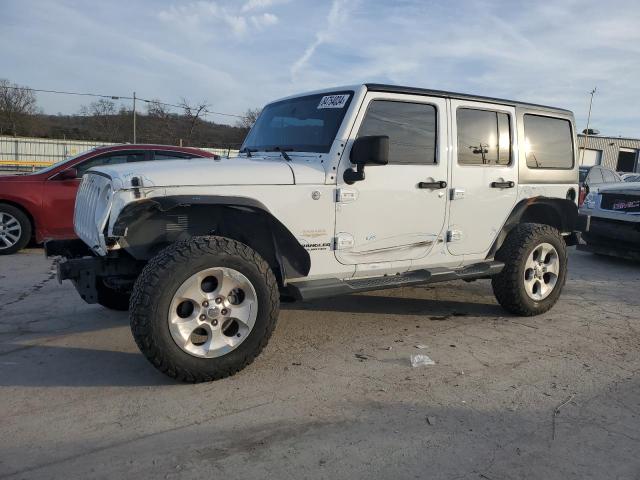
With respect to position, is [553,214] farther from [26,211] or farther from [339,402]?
[26,211]

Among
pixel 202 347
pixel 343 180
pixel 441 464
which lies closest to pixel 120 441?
pixel 202 347

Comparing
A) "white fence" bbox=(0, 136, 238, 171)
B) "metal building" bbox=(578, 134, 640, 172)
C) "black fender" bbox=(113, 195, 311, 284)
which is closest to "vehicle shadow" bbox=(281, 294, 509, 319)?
"black fender" bbox=(113, 195, 311, 284)

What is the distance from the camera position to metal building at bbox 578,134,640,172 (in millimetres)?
43188

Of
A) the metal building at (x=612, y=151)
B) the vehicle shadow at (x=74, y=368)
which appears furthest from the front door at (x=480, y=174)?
the metal building at (x=612, y=151)

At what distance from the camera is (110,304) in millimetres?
4824

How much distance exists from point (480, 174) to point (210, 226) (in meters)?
2.48

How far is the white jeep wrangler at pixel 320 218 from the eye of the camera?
3.43m

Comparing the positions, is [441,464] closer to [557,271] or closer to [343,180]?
[343,180]

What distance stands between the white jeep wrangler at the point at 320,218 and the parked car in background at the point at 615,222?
10.7ft

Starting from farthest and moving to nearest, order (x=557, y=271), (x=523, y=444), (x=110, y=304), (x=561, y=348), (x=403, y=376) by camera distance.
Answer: (x=557, y=271)
(x=110, y=304)
(x=561, y=348)
(x=403, y=376)
(x=523, y=444)

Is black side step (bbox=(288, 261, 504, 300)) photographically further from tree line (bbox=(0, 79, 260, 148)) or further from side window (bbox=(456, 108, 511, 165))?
tree line (bbox=(0, 79, 260, 148))

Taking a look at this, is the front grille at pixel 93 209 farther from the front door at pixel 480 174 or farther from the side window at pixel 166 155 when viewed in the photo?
the side window at pixel 166 155

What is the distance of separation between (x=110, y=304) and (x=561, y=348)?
3919 mm

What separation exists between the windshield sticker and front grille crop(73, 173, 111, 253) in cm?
179
